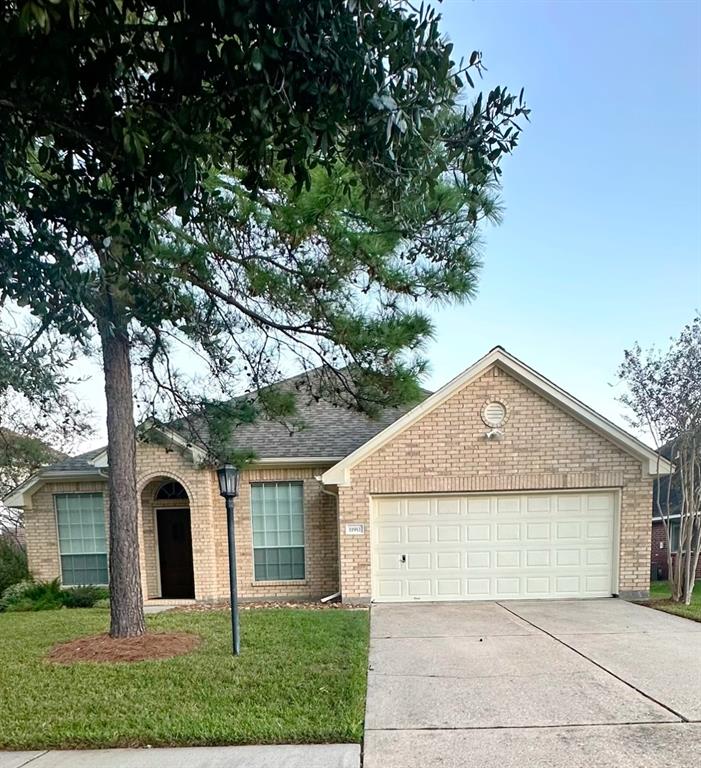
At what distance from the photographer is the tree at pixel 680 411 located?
846 cm

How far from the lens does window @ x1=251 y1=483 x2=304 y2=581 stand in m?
10.2

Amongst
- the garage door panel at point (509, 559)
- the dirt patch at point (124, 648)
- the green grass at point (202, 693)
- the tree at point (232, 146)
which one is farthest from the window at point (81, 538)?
the garage door panel at point (509, 559)

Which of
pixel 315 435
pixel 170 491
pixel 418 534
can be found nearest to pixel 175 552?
pixel 170 491

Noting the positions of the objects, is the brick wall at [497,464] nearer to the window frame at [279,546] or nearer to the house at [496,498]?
the house at [496,498]

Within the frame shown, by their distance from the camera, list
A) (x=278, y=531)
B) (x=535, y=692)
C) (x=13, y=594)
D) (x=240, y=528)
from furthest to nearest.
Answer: (x=278, y=531) → (x=240, y=528) → (x=13, y=594) → (x=535, y=692)

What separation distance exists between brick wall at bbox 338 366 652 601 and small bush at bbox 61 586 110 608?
5.05 meters

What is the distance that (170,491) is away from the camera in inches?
436

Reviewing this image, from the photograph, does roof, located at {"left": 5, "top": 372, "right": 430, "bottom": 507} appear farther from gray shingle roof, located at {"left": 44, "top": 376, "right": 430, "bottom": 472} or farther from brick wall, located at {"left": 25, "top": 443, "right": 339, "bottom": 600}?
brick wall, located at {"left": 25, "top": 443, "right": 339, "bottom": 600}

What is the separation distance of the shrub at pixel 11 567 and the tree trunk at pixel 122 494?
5.93 meters

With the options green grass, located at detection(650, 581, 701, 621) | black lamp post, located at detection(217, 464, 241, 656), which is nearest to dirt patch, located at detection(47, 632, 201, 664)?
black lamp post, located at detection(217, 464, 241, 656)

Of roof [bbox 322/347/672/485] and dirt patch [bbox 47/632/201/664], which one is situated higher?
roof [bbox 322/347/672/485]

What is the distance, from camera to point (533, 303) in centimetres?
1159

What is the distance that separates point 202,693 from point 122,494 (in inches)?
126

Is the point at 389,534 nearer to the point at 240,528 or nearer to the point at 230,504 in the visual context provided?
the point at 240,528
